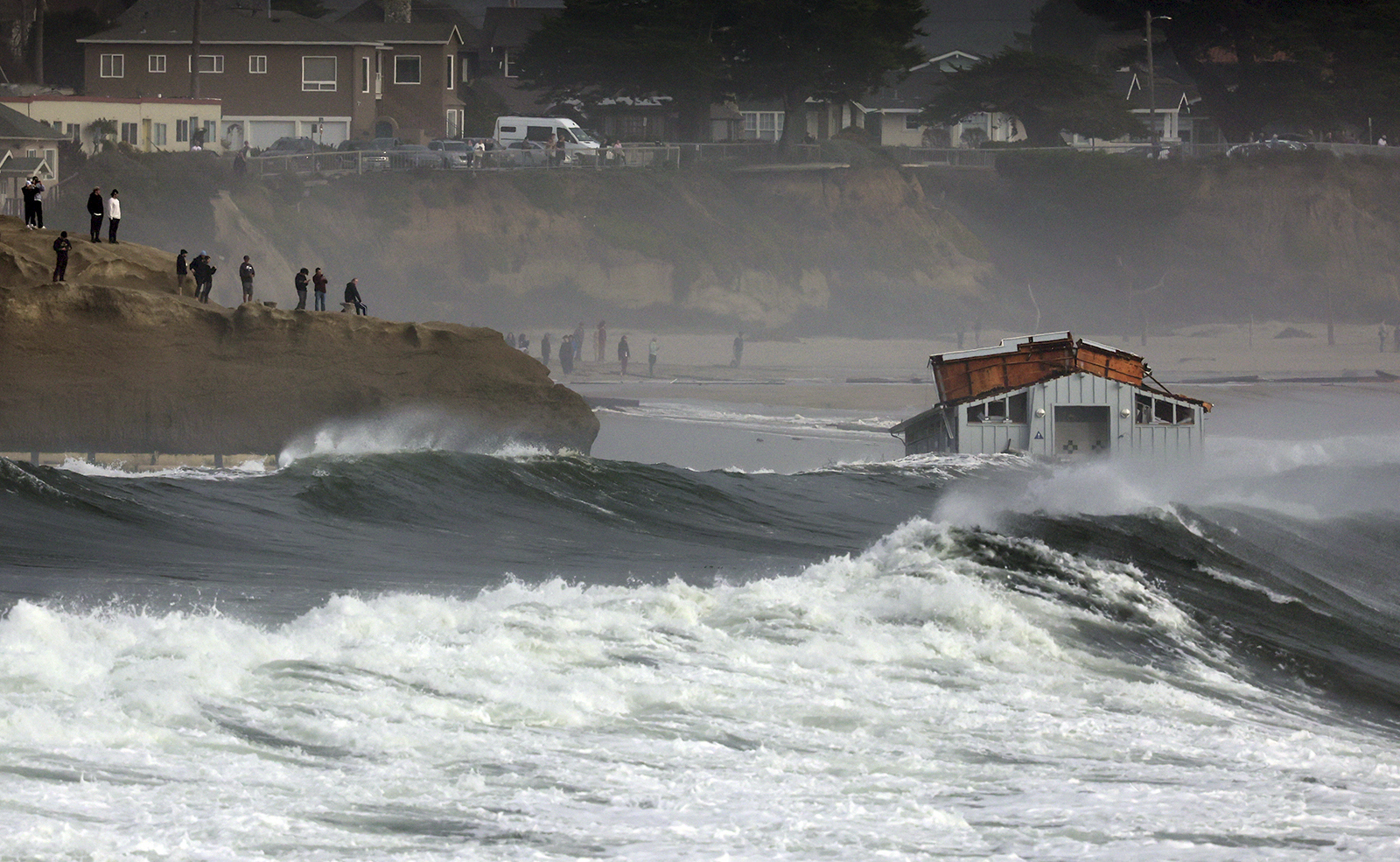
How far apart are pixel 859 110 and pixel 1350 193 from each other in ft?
95.4

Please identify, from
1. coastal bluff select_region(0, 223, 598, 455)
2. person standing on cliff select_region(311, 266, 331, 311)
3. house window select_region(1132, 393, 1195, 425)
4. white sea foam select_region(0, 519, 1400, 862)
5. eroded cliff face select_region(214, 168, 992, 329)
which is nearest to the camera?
white sea foam select_region(0, 519, 1400, 862)

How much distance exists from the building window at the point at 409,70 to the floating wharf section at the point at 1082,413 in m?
57.0

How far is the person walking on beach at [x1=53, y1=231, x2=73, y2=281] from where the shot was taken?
2984 cm

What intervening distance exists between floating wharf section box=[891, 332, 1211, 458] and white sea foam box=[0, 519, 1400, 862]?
55.0 feet

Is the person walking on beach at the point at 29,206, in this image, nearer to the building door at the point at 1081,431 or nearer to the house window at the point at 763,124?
the building door at the point at 1081,431

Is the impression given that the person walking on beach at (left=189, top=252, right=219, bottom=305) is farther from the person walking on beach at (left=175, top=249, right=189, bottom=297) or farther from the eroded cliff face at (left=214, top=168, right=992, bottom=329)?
the eroded cliff face at (left=214, top=168, right=992, bottom=329)

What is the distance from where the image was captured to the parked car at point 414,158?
71.1 metres

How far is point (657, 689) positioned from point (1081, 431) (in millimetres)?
21321

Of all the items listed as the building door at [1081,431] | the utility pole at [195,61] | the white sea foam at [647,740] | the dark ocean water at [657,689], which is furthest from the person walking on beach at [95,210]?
the utility pole at [195,61]

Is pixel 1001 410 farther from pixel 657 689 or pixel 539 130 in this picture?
pixel 539 130

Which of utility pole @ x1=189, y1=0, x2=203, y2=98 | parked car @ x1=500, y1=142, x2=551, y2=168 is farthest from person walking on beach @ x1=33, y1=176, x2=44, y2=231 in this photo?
utility pole @ x1=189, y1=0, x2=203, y2=98

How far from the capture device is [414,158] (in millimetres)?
71188

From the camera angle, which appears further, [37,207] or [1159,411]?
[1159,411]

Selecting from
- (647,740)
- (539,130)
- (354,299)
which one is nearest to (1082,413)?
(354,299)
